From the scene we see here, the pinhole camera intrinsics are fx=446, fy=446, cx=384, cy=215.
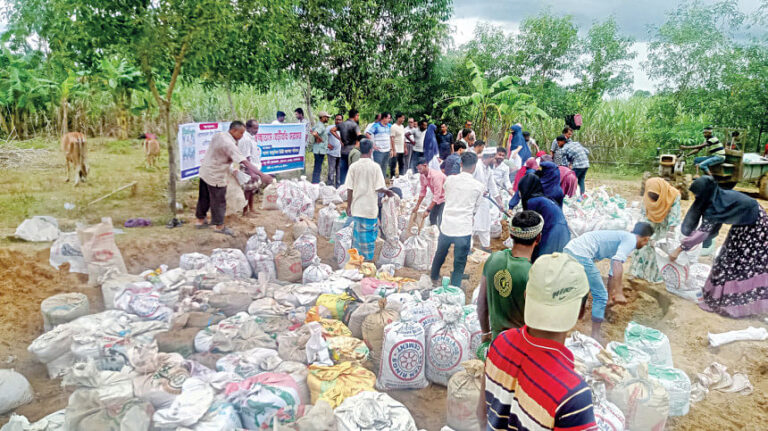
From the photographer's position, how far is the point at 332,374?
2.76 metres

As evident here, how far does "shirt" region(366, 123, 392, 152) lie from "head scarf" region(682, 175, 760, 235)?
18.8 ft

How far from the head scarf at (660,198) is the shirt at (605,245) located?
136 cm

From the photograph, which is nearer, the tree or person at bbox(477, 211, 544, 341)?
person at bbox(477, 211, 544, 341)

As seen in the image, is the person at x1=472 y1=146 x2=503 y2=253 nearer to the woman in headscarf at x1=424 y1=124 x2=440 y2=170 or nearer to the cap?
the woman in headscarf at x1=424 y1=124 x2=440 y2=170

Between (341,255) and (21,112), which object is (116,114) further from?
(341,255)

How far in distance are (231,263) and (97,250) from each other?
3.92ft

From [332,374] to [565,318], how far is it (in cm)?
175

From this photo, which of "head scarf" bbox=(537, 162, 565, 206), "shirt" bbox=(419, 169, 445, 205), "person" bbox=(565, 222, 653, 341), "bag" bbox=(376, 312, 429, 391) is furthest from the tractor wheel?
"bag" bbox=(376, 312, 429, 391)

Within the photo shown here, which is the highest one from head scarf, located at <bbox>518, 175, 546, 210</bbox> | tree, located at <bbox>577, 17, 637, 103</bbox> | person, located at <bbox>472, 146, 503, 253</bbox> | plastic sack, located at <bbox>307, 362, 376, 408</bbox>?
tree, located at <bbox>577, 17, 637, 103</bbox>

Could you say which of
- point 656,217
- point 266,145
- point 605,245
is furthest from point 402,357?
point 266,145

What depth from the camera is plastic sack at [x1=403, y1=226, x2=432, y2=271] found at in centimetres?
534

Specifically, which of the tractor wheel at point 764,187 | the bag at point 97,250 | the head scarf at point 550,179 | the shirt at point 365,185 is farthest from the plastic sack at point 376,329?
the tractor wheel at point 764,187

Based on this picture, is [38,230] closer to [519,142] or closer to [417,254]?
[417,254]

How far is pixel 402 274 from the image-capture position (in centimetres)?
520
